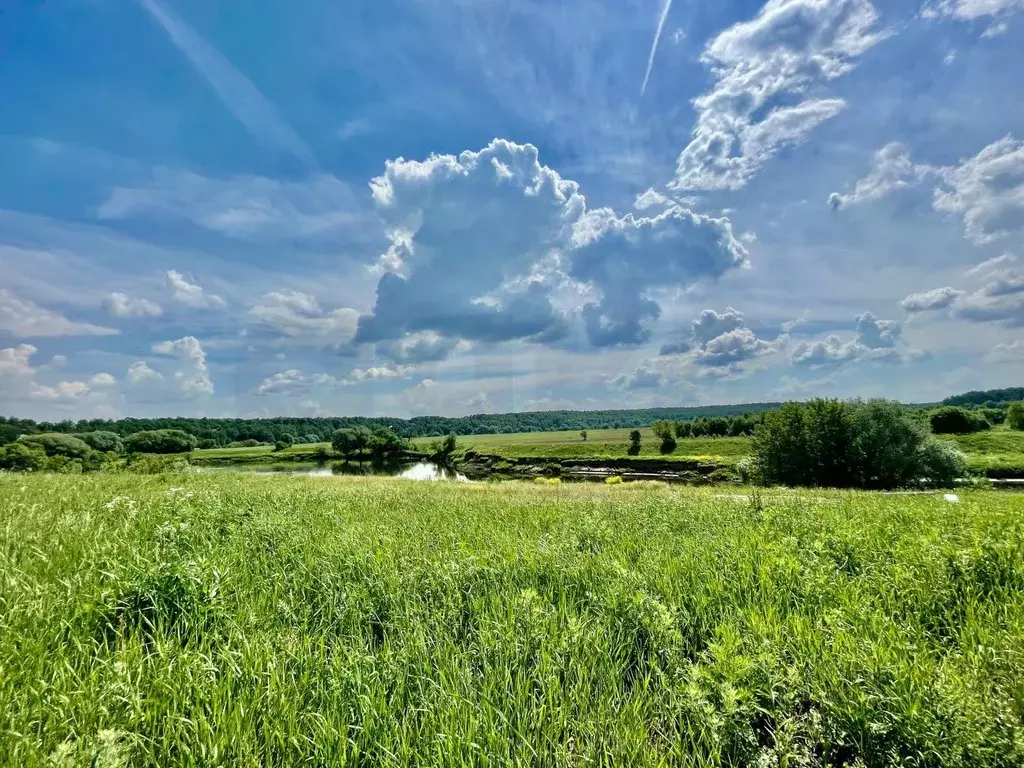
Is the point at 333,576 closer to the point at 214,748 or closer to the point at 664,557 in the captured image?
the point at 214,748

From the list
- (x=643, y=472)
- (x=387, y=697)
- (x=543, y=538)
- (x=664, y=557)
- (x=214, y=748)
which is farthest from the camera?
(x=643, y=472)

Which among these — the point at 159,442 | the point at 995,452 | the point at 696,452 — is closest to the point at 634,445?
the point at 696,452

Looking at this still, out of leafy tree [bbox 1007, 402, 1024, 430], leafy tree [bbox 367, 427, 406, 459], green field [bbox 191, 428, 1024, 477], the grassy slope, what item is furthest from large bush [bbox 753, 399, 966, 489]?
leafy tree [bbox 367, 427, 406, 459]

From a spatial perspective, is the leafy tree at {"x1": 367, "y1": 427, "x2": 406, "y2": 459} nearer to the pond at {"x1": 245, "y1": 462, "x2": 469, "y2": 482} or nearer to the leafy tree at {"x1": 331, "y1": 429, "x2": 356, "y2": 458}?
the leafy tree at {"x1": 331, "y1": 429, "x2": 356, "y2": 458}

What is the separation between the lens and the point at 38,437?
6334 centimetres

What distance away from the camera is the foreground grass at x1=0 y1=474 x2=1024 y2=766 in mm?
2812

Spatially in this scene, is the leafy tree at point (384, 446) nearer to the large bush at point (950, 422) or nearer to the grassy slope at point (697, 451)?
the grassy slope at point (697, 451)

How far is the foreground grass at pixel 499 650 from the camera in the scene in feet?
9.23

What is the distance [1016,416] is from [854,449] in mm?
94631

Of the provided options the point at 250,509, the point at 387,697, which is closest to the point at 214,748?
the point at 387,697

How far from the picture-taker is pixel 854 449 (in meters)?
47.6

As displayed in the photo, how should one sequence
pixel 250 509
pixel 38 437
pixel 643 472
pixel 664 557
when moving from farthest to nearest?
pixel 643 472 → pixel 38 437 → pixel 250 509 → pixel 664 557

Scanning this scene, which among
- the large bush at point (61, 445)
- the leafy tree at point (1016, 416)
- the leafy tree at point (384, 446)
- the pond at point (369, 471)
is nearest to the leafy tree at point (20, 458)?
the large bush at point (61, 445)

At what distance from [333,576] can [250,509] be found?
4.62 metres
